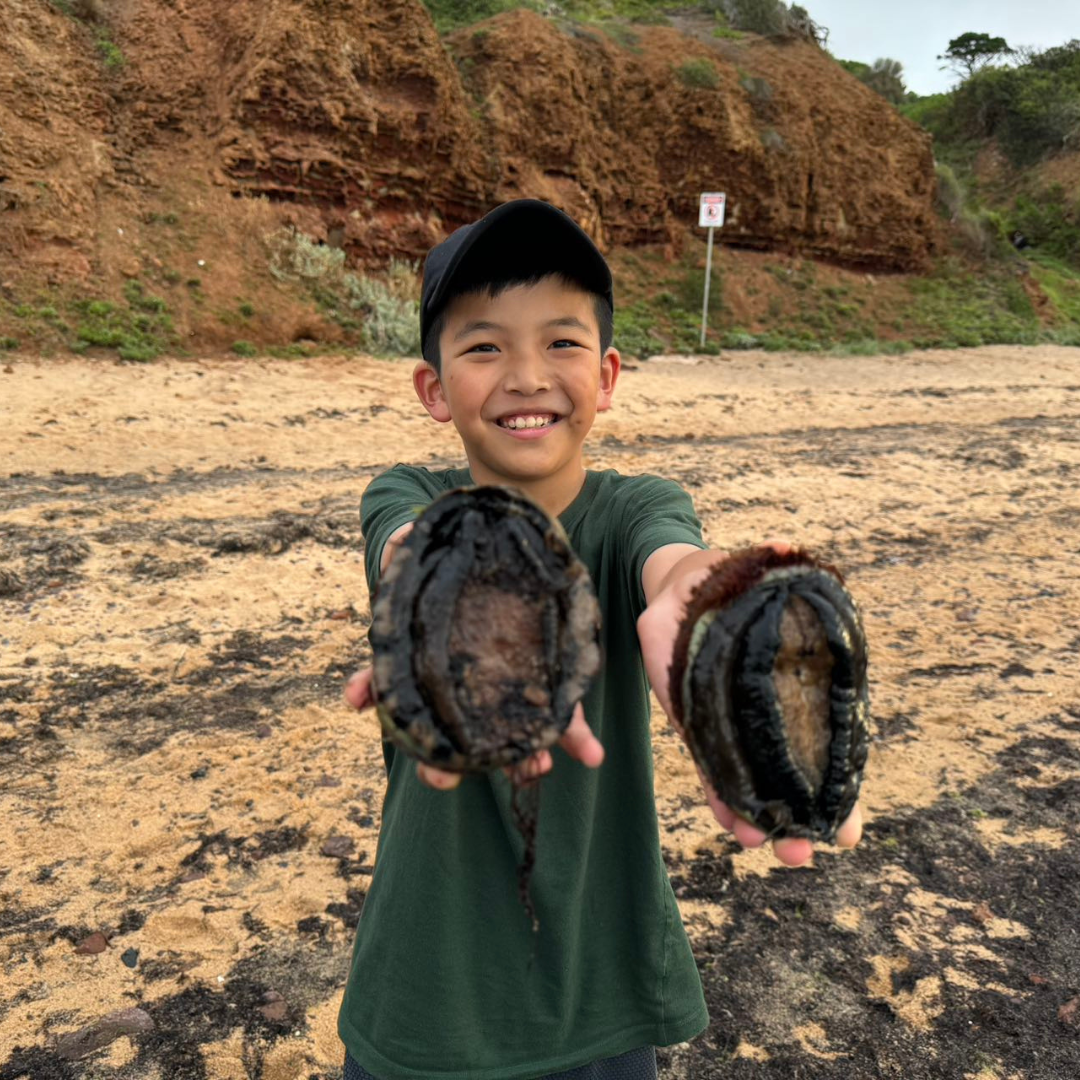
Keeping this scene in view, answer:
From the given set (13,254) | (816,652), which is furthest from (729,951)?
(13,254)

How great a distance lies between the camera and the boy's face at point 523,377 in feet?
6.15

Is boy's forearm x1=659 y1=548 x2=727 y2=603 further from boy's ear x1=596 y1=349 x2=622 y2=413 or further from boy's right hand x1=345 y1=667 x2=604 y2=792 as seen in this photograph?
boy's ear x1=596 y1=349 x2=622 y2=413

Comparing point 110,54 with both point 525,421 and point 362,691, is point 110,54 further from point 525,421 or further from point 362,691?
point 362,691

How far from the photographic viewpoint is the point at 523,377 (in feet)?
6.06

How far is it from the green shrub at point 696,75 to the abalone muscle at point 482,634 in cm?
2500

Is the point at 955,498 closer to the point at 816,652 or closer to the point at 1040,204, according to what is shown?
the point at 816,652

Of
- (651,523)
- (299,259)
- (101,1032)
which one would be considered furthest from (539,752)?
(299,259)

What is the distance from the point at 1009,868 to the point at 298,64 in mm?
16850

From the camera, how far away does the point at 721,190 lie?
910 inches

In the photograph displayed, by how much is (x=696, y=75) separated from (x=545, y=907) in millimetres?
25098

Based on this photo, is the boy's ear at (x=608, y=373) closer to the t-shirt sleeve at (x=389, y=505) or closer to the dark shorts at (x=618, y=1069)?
the t-shirt sleeve at (x=389, y=505)

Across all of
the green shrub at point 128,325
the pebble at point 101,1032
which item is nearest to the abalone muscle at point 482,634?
the pebble at point 101,1032

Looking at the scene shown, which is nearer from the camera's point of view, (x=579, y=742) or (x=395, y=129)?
(x=579, y=742)

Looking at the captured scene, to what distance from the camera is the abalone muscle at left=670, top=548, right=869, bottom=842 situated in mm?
1290
